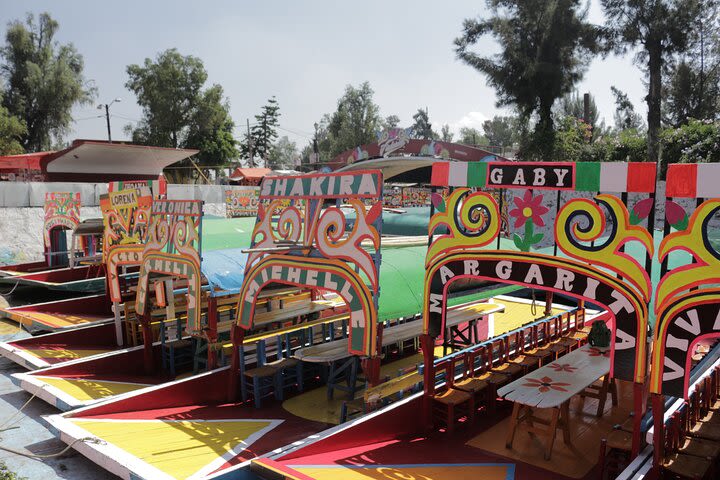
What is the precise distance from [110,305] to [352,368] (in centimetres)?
885

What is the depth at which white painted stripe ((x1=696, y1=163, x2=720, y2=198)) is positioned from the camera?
462 cm

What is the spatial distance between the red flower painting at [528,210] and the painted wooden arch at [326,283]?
2.03m

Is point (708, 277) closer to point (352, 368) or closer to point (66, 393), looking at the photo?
point (352, 368)

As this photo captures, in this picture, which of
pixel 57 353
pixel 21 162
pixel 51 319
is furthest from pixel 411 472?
pixel 21 162

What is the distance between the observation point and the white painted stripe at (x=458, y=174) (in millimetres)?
6551

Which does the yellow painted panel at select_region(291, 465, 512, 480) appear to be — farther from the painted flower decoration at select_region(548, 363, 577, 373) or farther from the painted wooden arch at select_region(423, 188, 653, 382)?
the painted wooden arch at select_region(423, 188, 653, 382)

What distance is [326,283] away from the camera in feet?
24.5

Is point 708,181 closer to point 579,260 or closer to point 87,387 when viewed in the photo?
point 579,260

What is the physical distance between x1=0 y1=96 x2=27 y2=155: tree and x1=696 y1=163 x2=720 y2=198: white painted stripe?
38774 millimetres

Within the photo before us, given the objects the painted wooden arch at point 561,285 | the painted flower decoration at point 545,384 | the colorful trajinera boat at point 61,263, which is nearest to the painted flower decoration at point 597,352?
the painted flower decoration at point 545,384

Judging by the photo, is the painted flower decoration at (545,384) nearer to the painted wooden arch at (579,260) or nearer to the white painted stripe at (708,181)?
the painted wooden arch at (579,260)

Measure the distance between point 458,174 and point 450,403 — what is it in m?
2.87

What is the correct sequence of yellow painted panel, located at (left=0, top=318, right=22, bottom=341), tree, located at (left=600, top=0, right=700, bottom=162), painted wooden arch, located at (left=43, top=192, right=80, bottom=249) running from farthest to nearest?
tree, located at (left=600, top=0, right=700, bottom=162), painted wooden arch, located at (left=43, top=192, right=80, bottom=249), yellow painted panel, located at (left=0, top=318, right=22, bottom=341)

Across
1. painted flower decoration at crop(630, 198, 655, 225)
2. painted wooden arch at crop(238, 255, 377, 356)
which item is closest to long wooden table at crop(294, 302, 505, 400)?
painted wooden arch at crop(238, 255, 377, 356)
